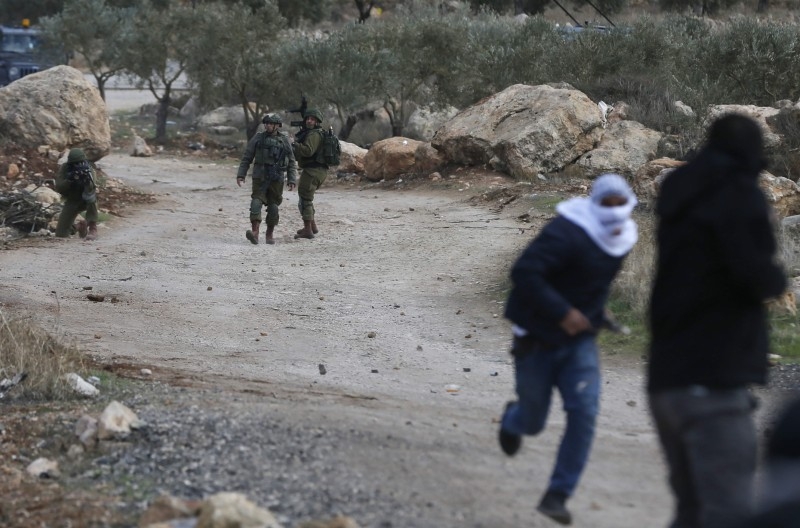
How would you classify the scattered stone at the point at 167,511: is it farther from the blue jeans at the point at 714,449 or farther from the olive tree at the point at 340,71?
the olive tree at the point at 340,71

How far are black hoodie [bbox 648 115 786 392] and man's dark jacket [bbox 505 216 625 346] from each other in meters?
0.62

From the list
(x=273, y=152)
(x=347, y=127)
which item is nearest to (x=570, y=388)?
(x=273, y=152)

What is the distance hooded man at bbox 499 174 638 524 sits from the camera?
174 inches

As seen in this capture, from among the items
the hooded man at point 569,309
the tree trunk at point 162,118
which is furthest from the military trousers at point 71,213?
the tree trunk at point 162,118

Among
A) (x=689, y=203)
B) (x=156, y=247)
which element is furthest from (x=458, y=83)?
(x=689, y=203)

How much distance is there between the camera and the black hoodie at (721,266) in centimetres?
369

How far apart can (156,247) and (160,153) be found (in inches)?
488

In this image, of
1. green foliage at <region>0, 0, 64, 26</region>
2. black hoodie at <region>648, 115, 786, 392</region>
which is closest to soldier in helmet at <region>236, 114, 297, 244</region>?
black hoodie at <region>648, 115, 786, 392</region>

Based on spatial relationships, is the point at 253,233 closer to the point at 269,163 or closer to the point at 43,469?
the point at 269,163

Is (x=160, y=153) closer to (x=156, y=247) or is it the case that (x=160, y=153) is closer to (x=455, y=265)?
(x=156, y=247)

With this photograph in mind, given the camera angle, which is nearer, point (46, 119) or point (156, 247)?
point (156, 247)

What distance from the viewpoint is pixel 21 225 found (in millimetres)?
14844

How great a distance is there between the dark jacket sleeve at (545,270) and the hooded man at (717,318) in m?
0.60

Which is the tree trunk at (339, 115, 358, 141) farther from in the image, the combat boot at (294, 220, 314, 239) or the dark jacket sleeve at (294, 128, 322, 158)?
the dark jacket sleeve at (294, 128, 322, 158)
